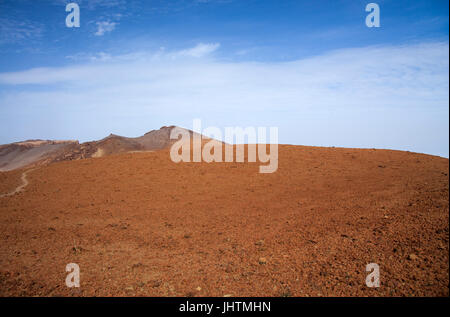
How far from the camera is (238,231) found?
24.5ft

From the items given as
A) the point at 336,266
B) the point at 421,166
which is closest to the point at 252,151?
the point at 421,166

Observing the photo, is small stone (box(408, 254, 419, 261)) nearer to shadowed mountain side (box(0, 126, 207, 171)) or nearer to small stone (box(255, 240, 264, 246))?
small stone (box(255, 240, 264, 246))

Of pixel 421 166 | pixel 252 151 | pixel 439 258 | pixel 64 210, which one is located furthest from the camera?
pixel 252 151

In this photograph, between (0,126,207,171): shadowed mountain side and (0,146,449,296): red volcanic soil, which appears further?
(0,126,207,171): shadowed mountain side

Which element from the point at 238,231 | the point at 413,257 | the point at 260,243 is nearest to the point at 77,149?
the point at 238,231

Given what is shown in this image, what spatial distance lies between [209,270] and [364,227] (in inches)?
142

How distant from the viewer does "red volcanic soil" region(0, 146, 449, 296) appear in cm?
473

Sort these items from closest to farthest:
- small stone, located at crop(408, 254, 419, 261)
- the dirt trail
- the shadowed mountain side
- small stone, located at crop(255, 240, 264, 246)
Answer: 1. small stone, located at crop(408, 254, 419, 261)
2. small stone, located at crop(255, 240, 264, 246)
3. the dirt trail
4. the shadowed mountain side

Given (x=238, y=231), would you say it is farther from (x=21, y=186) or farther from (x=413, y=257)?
(x=21, y=186)

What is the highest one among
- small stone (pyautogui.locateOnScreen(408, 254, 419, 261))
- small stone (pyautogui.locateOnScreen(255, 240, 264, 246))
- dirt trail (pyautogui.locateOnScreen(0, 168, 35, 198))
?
dirt trail (pyautogui.locateOnScreen(0, 168, 35, 198))

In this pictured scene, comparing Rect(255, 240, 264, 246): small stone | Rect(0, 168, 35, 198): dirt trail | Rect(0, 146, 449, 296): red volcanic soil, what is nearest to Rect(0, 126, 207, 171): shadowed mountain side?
Rect(0, 168, 35, 198): dirt trail
